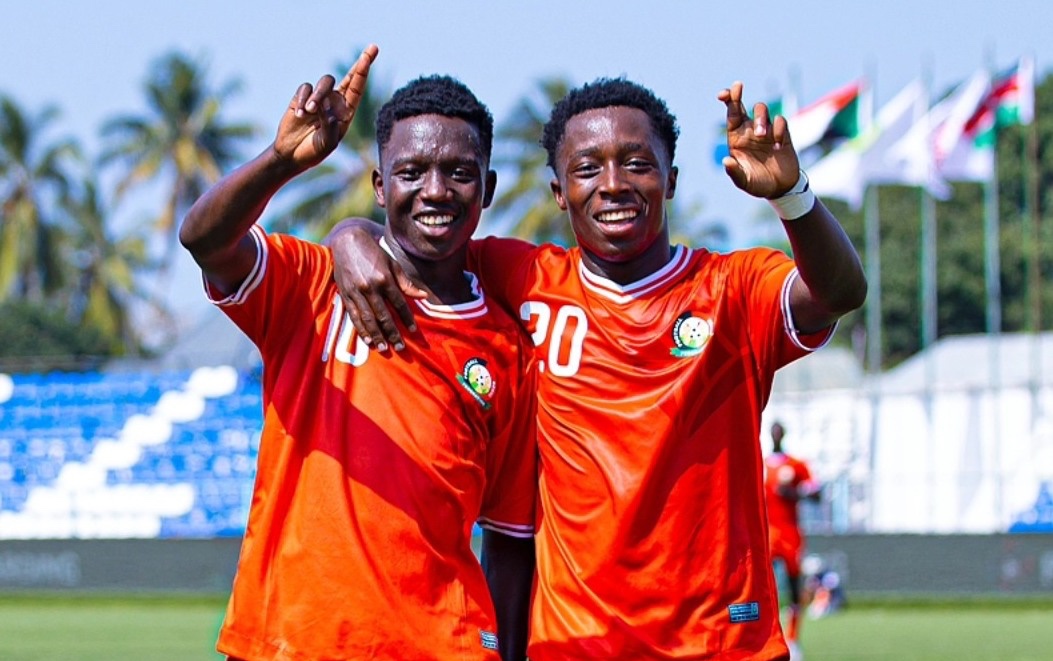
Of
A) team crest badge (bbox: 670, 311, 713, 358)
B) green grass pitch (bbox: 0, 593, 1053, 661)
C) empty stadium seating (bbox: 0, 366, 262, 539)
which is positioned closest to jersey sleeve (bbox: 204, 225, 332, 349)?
team crest badge (bbox: 670, 311, 713, 358)

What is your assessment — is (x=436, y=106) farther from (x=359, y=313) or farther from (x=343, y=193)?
(x=343, y=193)

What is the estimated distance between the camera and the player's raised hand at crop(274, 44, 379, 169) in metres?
4.24

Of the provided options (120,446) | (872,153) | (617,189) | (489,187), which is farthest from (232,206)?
(872,153)

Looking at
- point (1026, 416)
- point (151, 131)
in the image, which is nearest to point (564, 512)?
point (1026, 416)

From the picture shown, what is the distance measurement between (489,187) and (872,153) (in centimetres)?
2452

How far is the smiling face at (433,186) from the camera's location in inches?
186

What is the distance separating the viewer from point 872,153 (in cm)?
2869

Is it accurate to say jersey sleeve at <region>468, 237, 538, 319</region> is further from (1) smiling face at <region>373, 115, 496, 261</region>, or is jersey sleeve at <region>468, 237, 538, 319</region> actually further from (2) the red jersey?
(2) the red jersey

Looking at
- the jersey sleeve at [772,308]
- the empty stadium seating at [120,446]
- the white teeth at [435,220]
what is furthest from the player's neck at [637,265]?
the empty stadium seating at [120,446]

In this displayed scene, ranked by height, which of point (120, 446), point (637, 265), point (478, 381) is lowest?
point (120, 446)

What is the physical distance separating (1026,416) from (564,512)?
24.0 meters

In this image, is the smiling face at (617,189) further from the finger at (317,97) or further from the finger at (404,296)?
the finger at (317,97)

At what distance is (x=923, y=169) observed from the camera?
28.7m

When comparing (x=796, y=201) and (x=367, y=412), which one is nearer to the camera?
(x=796, y=201)
